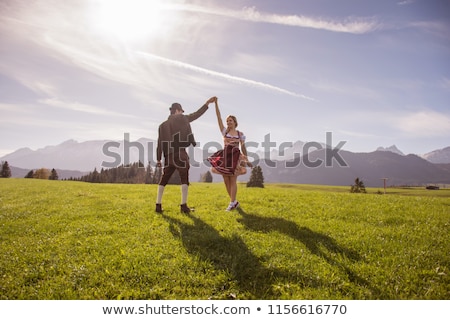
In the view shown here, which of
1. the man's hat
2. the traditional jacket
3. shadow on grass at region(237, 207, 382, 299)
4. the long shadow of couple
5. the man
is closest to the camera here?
the long shadow of couple

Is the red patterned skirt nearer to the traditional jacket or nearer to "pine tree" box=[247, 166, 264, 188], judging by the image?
the traditional jacket

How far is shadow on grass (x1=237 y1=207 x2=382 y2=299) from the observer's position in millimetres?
5223

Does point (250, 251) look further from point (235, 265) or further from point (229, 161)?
point (229, 161)

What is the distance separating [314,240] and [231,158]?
516cm

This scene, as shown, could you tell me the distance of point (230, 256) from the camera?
600 cm

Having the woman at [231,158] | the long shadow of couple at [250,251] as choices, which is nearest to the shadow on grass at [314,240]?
the long shadow of couple at [250,251]

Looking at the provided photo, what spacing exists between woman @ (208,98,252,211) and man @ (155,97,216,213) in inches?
51.9

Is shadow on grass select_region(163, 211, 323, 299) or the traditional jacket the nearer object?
shadow on grass select_region(163, 211, 323, 299)

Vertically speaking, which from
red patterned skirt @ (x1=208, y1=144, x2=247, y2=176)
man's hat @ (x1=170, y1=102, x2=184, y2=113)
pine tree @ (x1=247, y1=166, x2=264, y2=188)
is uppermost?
man's hat @ (x1=170, y1=102, x2=184, y2=113)

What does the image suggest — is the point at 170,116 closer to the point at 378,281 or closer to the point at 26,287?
the point at 26,287

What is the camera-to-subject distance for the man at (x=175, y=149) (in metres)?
10.8

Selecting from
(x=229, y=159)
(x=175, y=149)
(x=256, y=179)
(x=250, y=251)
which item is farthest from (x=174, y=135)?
(x=256, y=179)

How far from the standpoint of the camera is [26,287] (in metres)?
4.94

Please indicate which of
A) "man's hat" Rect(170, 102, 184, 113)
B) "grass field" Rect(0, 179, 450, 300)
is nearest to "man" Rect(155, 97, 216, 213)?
"man's hat" Rect(170, 102, 184, 113)
